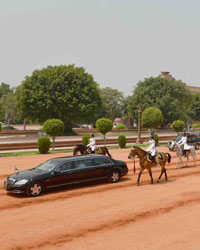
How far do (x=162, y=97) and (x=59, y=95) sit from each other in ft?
100

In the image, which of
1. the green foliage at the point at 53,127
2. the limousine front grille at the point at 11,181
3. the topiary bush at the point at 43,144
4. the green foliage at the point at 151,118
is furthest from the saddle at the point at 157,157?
the green foliage at the point at 151,118

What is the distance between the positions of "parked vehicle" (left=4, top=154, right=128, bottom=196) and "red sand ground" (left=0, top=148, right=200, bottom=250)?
426mm

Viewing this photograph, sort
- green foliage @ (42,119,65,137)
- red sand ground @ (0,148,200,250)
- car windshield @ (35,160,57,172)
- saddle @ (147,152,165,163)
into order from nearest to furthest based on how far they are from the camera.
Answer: red sand ground @ (0,148,200,250) → car windshield @ (35,160,57,172) → saddle @ (147,152,165,163) → green foliage @ (42,119,65,137)

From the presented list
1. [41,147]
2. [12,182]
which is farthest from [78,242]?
[41,147]

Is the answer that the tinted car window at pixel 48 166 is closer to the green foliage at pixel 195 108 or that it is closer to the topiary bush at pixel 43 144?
the topiary bush at pixel 43 144

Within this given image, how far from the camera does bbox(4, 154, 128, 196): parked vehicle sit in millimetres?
11938

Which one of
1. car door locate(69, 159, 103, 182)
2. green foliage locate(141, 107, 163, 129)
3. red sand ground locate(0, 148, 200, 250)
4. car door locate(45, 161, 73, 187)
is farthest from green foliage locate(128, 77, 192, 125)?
car door locate(45, 161, 73, 187)

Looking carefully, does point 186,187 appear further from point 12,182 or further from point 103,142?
point 103,142

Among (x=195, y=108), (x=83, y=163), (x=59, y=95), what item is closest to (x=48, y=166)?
(x=83, y=163)

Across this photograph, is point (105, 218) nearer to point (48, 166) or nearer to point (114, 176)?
point (48, 166)

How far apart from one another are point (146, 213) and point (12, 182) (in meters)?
5.86

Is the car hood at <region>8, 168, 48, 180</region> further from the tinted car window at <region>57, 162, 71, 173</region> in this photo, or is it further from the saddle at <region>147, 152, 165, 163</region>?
the saddle at <region>147, 152, 165, 163</region>

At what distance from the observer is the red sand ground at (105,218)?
754 centimetres

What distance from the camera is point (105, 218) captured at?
9336 millimetres
